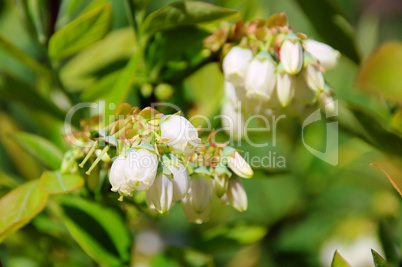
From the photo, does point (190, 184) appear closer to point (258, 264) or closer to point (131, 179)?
point (131, 179)

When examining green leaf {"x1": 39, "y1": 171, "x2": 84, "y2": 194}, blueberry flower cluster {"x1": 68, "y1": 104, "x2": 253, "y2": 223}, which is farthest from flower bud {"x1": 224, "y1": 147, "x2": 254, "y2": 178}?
green leaf {"x1": 39, "y1": 171, "x2": 84, "y2": 194}

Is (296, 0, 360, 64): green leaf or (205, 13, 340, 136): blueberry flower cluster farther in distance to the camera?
(296, 0, 360, 64): green leaf

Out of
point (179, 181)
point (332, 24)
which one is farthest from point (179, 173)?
point (332, 24)

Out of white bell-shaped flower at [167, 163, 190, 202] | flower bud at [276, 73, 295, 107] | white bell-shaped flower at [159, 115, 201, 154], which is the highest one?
white bell-shaped flower at [159, 115, 201, 154]

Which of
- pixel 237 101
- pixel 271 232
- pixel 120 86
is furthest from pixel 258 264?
pixel 120 86

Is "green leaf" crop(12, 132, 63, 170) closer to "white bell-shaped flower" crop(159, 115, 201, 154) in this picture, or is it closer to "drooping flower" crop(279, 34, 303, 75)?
"white bell-shaped flower" crop(159, 115, 201, 154)

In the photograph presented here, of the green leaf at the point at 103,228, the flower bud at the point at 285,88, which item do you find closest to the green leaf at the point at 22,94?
the green leaf at the point at 103,228

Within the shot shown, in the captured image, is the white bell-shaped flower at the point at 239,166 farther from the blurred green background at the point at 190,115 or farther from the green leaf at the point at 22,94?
the green leaf at the point at 22,94
